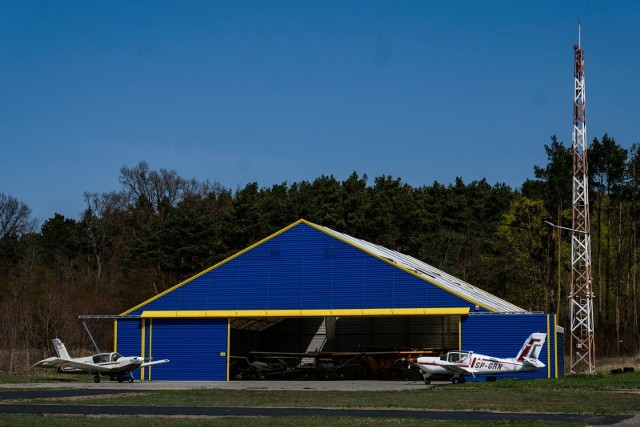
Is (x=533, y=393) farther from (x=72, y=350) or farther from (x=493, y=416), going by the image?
(x=72, y=350)

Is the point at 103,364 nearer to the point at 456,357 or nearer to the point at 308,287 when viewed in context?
the point at 308,287

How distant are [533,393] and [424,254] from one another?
5994 centimetres

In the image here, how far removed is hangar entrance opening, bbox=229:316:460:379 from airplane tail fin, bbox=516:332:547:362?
1156 centimetres

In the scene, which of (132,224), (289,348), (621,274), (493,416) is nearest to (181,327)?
(289,348)

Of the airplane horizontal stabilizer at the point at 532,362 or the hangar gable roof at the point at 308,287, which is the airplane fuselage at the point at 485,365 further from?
the hangar gable roof at the point at 308,287

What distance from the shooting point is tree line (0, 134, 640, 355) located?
264ft

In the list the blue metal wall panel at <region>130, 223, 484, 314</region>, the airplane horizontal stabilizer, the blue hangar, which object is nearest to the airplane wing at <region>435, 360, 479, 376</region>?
the airplane horizontal stabilizer

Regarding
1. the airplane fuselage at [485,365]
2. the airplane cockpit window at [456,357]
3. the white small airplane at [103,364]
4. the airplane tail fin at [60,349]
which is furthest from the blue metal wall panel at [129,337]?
the airplane cockpit window at [456,357]

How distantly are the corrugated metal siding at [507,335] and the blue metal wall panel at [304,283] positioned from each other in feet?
4.96

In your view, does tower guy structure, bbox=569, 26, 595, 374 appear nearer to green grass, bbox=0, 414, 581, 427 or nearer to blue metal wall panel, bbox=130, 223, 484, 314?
blue metal wall panel, bbox=130, 223, 484, 314

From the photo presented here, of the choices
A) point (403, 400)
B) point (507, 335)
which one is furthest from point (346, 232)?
point (403, 400)

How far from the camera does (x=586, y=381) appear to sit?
41.4 m

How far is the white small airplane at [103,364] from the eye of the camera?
49.0 meters

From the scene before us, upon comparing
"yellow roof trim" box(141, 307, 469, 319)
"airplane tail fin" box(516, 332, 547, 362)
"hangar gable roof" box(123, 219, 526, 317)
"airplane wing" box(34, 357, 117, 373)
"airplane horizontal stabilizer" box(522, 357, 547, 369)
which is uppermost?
"hangar gable roof" box(123, 219, 526, 317)
